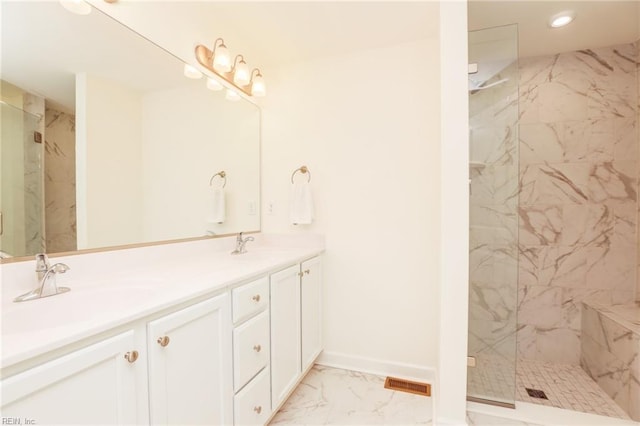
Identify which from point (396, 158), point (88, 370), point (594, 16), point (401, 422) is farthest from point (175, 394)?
point (594, 16)

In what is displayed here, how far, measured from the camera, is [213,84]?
5.92ft

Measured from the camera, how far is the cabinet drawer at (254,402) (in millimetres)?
1129

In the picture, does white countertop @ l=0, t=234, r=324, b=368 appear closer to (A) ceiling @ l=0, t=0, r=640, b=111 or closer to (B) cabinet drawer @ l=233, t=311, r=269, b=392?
(B) cabinet drawer @ l=233, t=311, r=269, b=392

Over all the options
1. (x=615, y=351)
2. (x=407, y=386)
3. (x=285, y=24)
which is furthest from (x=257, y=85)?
(x=615, y=351)

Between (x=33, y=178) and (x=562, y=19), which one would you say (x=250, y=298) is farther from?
(x=562, y=19)

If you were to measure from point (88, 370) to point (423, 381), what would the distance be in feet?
6.30

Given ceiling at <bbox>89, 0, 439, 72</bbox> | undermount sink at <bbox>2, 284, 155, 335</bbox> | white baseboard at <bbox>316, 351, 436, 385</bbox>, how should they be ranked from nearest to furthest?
undermount sink at <bbox>2, 284, 155, 335</bbox>
ceiling at <bbox>89, 0, 439, 72</bbox>
white baseboard at <bbox>316, 351, 436, 385</bbox>

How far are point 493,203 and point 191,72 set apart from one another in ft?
6.62

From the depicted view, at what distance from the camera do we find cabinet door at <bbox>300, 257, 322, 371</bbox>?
175 cm

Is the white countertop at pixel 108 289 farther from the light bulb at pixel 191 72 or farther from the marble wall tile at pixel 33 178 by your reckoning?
the light bulb at pixel 191 72

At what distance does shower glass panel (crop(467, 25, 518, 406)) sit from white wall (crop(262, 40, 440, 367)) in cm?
24

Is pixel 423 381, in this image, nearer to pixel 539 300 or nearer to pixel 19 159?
pixel 539 300

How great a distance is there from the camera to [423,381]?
187 centimetres

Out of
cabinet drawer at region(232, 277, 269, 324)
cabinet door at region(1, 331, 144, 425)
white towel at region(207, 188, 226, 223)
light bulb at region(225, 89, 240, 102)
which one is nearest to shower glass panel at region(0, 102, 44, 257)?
cabinet door at region(1, 331, 144, 425)
